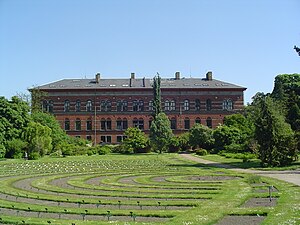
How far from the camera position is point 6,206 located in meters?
15.8

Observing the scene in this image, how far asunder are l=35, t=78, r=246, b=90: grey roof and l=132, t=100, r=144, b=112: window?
3.78m

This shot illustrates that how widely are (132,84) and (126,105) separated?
5.32 metres

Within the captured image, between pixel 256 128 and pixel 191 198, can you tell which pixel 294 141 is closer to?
pixel 256 128

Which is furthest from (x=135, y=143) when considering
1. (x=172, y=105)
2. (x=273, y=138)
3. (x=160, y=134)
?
(x=273, y=138)

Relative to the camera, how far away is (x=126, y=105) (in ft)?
302

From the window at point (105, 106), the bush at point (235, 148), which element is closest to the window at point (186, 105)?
the window at point (105, 106)

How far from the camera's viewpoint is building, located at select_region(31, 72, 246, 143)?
90.6 meters

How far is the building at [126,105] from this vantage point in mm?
90562

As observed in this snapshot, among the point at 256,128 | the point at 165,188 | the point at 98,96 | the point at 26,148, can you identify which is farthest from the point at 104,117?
the point at 165,188

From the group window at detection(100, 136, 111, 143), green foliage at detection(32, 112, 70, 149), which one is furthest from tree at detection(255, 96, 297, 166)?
window at detection(100, 136, 111, 143)

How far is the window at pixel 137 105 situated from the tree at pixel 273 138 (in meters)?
55.9

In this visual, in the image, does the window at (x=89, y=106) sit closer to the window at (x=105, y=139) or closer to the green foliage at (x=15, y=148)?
the window at (x=105, y=139)

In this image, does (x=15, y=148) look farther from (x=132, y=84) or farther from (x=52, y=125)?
(x=132, y=84)

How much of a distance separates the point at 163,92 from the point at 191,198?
73.8 meters
